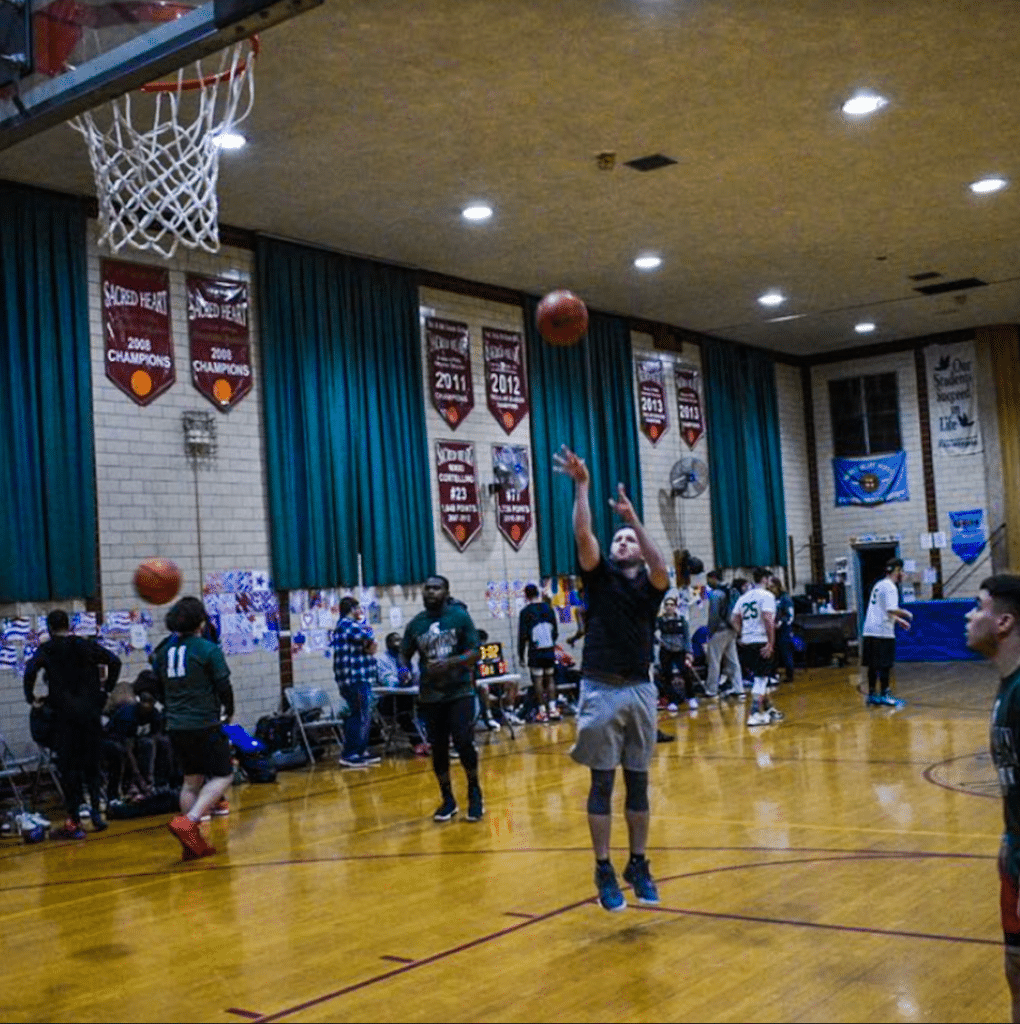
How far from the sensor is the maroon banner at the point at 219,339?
45.6 feet

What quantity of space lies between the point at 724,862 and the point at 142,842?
4.48m

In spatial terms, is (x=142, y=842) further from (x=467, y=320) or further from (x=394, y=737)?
(x=467, y=320)

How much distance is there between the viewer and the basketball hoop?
9000 millimetres

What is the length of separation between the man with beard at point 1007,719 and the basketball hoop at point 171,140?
19.9 ft

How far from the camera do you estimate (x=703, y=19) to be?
32.4ft

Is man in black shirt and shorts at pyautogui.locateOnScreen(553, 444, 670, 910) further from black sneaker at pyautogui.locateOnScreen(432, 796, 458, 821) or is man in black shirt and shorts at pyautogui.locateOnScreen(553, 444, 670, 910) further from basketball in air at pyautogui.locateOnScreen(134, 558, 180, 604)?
basketball in air at pyautogui.locateOnScreen(134, 558, 180, 604)

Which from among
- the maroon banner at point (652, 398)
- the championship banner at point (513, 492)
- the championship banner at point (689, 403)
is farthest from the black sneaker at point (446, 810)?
the championship banner at point (689, 403)

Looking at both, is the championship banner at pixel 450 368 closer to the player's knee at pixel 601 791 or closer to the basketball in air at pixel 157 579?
the basketball in air at pixel 157 579

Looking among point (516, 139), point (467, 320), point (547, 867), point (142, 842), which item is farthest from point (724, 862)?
point (467, 320)

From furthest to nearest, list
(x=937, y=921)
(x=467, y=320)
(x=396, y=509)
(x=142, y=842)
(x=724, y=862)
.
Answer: (x=467, y=320) → (x=396, y=509) → (x=142, y=842) → (x=724, y=862) → (x=937, y=921)

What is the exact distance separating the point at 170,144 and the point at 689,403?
1319 centimetres

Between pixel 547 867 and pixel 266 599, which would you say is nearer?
pixel 547 867

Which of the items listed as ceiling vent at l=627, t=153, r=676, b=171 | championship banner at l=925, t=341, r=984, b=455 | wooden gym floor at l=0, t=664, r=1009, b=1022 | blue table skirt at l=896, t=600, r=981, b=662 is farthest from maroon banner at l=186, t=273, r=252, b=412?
championship banner at l=925, t=341, r=984, b=455

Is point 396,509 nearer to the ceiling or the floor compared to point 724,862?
nearer to the ceiling
